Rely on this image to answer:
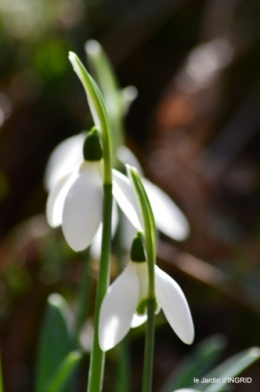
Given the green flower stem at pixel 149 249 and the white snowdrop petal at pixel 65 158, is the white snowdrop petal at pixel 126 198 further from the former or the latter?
the white snowdrop petal at pixel 65 158

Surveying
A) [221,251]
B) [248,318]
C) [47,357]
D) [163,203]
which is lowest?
[248,318]

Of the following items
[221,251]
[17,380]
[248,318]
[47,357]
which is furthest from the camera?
[221,251]

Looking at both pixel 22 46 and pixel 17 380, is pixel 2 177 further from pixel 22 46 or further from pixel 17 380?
pixel 17 380

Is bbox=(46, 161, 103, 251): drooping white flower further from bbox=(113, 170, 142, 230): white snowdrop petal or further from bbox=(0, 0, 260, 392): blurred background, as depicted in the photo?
bbox=(0, 0, 260, 392): blurred background

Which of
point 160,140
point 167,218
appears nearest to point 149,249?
point 167,218

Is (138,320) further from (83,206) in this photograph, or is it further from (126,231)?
(126,231)

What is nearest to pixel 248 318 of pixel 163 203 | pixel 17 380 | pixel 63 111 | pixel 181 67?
pixel 17 380

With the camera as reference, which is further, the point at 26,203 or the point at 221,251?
the point at 26,203
